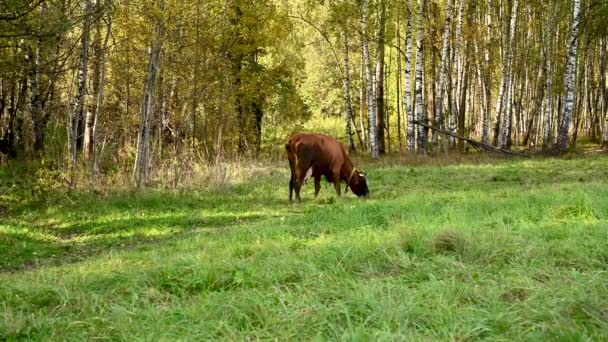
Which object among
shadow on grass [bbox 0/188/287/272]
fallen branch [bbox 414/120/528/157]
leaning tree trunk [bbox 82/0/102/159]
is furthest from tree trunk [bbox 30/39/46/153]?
fallen branch [bbox 414/120/528/157]

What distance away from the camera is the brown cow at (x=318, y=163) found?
12820 millimetres

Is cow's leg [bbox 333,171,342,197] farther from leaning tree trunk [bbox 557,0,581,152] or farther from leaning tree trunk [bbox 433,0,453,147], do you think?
leaning tree trunk [bbox 433,0,453,147]

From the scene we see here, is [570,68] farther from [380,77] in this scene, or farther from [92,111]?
[92,111]

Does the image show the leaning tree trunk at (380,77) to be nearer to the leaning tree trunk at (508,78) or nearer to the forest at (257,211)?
the forest at (257,211)

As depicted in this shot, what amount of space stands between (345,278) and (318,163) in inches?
330

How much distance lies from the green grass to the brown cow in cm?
321

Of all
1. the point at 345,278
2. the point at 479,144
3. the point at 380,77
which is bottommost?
the point at 345,278

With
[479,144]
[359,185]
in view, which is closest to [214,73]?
[359,185]

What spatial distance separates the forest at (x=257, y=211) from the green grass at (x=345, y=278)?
0.07 ft

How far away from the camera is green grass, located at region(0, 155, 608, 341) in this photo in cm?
364

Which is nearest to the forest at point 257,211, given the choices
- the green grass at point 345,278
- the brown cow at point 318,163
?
the green grass at point 345,278

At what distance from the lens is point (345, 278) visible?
4789 mm

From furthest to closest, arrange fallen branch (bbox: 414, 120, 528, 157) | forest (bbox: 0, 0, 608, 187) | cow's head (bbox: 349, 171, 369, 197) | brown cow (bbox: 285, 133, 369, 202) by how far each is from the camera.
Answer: fallen branch (bbox: 414, 120, 528, 157) → forest (bbox: 0, 0, 608, 187) → cow's head (bbox: 349, 171, 369, 197) → brown cow (bbox: 285, 133, 369, 202)

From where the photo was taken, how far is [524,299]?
402cm
